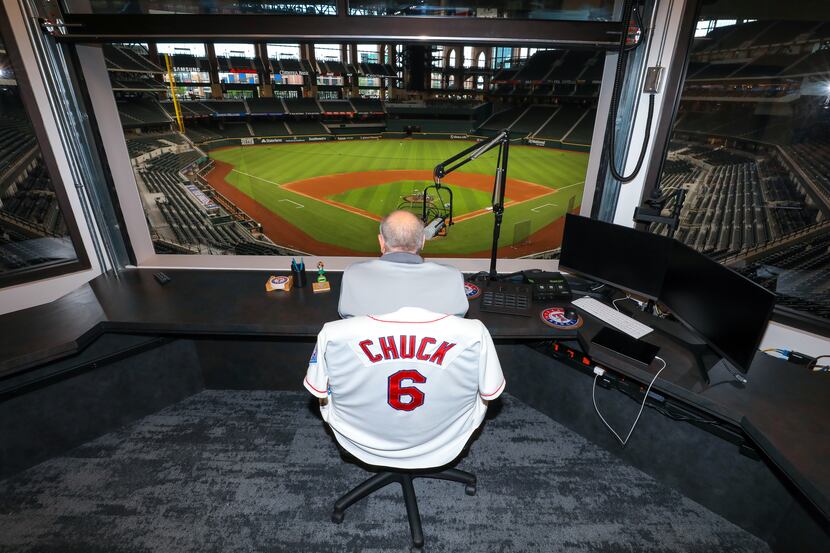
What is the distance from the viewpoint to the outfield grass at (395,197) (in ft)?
42.9

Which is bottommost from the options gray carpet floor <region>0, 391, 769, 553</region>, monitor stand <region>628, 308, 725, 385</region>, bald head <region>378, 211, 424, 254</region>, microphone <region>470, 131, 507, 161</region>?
gray carpet floor <region>0, 391, 769, 553</region>

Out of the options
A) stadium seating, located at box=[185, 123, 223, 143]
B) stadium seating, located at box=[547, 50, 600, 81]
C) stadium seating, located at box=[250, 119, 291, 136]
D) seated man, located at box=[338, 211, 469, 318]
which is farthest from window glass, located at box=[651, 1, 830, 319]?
stadium seating, located at box=[250, 119, 291, 136]

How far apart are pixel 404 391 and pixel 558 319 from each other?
1.17m

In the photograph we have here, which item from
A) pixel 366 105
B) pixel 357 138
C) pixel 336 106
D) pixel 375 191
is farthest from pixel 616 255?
pixel 336 106

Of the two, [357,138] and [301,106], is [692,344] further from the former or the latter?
[301,106]

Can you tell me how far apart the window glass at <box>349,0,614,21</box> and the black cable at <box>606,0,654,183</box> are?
0.15 metres

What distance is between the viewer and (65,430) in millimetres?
2102

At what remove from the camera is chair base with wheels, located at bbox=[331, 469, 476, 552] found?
5.35ft

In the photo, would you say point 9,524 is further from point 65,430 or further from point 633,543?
point 633,543

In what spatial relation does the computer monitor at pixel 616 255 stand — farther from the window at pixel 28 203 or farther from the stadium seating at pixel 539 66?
the stadium seating at pixel 539 66

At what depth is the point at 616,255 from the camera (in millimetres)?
2129

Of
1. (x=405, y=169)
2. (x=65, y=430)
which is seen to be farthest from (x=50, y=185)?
(x=405, y=169)

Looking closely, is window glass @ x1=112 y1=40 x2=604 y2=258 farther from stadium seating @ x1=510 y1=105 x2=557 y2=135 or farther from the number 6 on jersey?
the number 6 on jersey

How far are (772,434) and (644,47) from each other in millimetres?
2057
